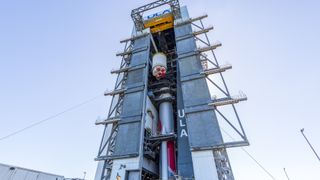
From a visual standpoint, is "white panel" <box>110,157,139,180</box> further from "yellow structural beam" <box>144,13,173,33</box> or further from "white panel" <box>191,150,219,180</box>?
"yellow structural beam" <box>144,13,173,33</box>

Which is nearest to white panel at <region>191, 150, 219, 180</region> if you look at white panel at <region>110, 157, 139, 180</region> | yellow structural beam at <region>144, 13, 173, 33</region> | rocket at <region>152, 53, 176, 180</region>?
rocket at <region>152, 53, 176, 180</region>

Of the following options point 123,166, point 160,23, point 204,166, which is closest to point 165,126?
point 123,166

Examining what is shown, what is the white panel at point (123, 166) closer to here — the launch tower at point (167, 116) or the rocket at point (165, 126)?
the launch tower at point (167, 116)

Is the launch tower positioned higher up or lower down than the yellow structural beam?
lower down

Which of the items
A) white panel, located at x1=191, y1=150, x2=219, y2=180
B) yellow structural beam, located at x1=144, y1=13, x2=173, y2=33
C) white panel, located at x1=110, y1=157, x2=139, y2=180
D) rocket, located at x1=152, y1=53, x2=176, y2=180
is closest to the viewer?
white panel, located at x1=191, y1=150, x2=219, y2=180

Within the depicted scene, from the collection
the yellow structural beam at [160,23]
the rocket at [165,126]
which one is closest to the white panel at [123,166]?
the rocket at [165,126]

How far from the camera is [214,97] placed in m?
22.3

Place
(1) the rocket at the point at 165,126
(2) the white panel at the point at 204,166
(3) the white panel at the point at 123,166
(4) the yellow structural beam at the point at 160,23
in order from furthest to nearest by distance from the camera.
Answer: (4) the yellow structural beam at the point at 160,23, (1) the rocket at the point at 165,126, (3) the white panel at the point at 123,166, (2) the white panel at the point at 204,166

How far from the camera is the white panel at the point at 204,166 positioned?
52.7 feet

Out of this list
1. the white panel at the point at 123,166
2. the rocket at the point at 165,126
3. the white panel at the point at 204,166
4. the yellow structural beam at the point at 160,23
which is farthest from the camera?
the yellow structural beam at the point at 160,23

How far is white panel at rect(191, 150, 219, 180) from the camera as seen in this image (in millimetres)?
16062

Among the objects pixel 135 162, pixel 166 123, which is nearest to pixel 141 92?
pixel 166 123

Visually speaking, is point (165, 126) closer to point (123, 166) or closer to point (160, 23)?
point (123, 166)

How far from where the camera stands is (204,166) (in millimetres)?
16656
